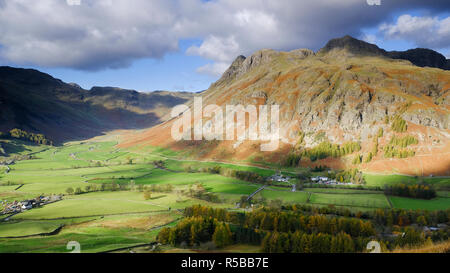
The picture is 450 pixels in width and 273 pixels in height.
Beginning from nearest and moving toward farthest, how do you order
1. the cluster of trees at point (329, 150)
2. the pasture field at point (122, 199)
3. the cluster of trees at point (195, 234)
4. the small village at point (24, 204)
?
1. the cluster of trees at point (195, 234)
2. the pasture field at point (122, 199)
3. the small village at point (24, 204)
4. the cluster of trees at point (329, 150)

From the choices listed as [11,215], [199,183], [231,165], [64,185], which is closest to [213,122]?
[231,165]

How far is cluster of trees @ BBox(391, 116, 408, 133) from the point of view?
365ft

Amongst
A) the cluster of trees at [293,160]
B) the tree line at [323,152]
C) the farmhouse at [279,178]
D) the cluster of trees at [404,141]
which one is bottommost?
the farmhouse at [279,178]

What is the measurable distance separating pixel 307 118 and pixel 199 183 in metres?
71.2

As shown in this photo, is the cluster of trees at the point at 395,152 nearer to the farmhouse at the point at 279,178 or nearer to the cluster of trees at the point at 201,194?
the farmhouse at the point at 279,178

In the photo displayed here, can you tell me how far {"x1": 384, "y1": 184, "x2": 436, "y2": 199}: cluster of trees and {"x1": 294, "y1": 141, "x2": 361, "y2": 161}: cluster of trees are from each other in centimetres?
3452

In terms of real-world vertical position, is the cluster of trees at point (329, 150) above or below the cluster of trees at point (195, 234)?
above

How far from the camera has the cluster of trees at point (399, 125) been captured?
111188 millimetres

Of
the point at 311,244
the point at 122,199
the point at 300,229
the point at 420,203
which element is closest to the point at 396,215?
the point at 420,203

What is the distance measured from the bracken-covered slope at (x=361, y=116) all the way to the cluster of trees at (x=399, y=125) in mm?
240

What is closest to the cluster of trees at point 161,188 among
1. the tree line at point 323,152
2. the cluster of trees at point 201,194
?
the cluster of trees at point 201,194

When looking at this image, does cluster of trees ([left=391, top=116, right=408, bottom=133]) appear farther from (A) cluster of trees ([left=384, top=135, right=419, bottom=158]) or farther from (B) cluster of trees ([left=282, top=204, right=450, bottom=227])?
(B) cluster of trees ([left=282, top=204, right=450, bottom=227])

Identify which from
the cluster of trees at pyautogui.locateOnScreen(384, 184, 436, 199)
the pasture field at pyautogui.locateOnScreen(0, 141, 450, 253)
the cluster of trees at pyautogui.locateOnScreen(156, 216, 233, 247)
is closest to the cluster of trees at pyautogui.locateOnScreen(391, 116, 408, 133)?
the pasture field at pyautogui.locateOnScreen(0, 141, 450, 253)

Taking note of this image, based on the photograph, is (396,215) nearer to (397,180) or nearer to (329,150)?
(397,180)
